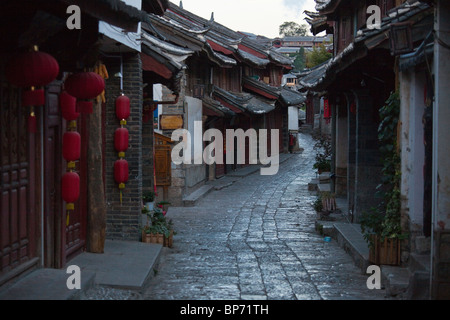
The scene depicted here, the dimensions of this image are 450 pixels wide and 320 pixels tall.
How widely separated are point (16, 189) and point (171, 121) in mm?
11517

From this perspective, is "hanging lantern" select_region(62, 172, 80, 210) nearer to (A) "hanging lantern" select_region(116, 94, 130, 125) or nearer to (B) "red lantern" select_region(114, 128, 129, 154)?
(B) "red lantern" select_region(114, 128, 129, 154)

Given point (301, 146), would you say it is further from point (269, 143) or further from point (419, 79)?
A: point (419, 79)

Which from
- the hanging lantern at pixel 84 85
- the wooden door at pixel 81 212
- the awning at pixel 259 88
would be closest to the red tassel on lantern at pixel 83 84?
the hanging lantern at pixel 84 85

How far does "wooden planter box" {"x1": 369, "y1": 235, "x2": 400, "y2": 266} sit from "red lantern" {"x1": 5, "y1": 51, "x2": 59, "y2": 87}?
5.55 meters

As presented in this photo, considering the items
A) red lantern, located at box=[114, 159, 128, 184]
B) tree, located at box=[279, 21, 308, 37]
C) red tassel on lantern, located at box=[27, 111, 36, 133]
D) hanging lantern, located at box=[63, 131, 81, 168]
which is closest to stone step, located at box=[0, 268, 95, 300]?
hanging lantern, located at box=[63, 131, 81, 168]

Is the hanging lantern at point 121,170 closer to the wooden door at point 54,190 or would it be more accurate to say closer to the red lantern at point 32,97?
the wooden door at point 54,190

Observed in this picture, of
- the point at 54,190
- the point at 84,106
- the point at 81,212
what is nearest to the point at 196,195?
the point at 81,212

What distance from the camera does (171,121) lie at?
1891 centimetres

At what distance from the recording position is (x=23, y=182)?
7734 mm

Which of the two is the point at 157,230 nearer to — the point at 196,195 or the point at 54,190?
the point at 54,190
